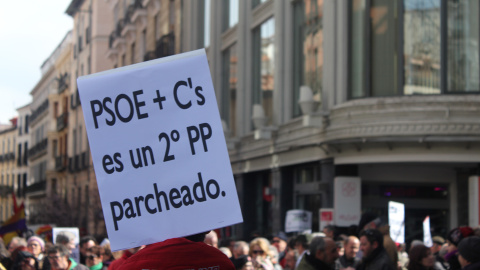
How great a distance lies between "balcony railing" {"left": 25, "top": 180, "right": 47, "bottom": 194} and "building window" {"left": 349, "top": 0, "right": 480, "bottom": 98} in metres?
59.8

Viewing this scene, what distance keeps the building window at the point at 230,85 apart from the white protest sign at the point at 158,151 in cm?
2411

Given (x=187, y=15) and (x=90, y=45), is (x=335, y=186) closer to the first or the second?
(x=187, y=15)

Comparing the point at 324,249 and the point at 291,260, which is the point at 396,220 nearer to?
the point at 291,260

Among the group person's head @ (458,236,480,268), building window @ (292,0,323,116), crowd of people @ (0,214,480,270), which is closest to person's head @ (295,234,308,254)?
crowd of people @ (0,214,480,270)

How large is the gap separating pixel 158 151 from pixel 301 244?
7179 mm

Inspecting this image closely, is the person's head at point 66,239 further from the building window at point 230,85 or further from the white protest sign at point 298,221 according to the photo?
the building window at point 230,85

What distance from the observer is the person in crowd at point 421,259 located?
8633 millimetres

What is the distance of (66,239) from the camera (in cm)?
1266

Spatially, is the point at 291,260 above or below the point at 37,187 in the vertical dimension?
below

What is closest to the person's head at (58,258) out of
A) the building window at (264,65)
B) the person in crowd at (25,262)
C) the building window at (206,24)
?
the person in crowd at (25,262)

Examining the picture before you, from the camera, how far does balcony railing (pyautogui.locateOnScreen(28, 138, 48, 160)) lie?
77.2 metres

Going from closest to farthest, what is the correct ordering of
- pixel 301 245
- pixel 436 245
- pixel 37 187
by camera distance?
pixel 301 245 → pixel 436 245 → pixel 37 187

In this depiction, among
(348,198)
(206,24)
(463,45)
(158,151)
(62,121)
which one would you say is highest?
(206,24)

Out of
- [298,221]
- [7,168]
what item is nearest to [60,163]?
[7,168]
